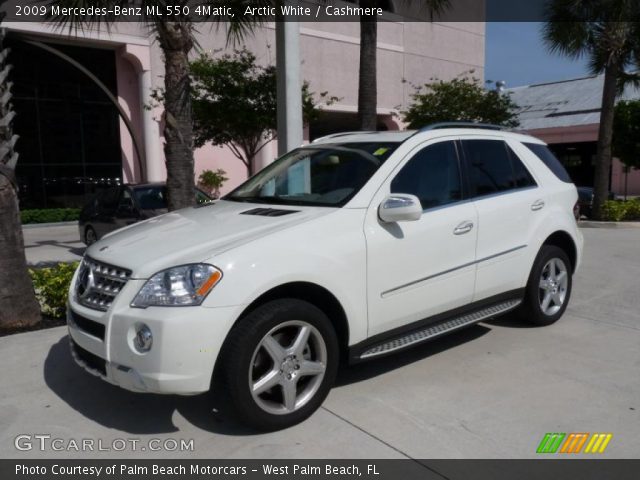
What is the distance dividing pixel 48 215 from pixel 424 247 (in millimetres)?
18868

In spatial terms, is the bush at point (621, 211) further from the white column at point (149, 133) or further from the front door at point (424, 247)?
the white column at point (149, 133)

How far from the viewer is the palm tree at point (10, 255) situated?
5305 millimetres

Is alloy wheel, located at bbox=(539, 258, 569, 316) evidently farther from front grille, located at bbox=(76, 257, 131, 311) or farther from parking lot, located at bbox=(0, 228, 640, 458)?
front grille, located at bbox=(76, 257, 131, 311)

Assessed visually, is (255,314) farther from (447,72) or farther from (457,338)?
(447,72)

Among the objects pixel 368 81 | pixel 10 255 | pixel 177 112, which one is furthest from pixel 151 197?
pixel 10 255

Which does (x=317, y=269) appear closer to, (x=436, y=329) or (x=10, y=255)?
(x=436, y=329)

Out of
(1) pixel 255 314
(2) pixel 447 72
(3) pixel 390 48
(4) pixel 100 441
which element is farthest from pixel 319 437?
(2) pixel 447 72

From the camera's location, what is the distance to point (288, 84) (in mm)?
7090

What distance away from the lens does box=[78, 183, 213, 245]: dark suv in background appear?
33.0 feet

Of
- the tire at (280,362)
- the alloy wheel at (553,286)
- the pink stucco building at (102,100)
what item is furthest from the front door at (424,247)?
the pink stucco building at (102,100)

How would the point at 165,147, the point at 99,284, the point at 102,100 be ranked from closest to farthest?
the point at 99,284, the point at 165,147, the point at 102,100

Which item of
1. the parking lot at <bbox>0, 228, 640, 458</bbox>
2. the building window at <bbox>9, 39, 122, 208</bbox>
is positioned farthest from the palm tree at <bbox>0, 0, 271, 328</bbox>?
the building window at <bbox>9, 39, 122, 208</bbox>

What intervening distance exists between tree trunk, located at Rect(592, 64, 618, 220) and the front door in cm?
1249

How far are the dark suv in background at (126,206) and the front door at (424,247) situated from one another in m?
6.21
